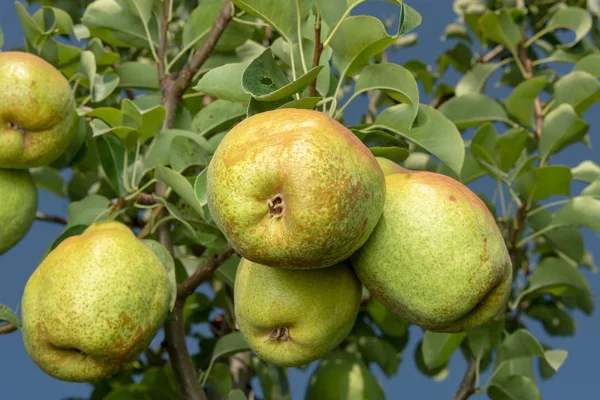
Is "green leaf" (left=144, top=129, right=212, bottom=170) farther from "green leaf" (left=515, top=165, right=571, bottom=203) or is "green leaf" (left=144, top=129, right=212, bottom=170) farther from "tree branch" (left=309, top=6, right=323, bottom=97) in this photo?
"green leaf" (left=515, top=165, right=571, bottom=203)

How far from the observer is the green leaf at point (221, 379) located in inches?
63.8

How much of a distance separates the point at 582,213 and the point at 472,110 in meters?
0.39

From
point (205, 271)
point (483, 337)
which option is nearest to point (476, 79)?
point (483, 337)

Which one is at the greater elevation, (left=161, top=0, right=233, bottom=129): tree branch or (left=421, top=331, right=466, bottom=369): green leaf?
(left=161, top=0, right=233, bottom=129): tree branch

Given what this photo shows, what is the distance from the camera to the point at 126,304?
1068 millimetres

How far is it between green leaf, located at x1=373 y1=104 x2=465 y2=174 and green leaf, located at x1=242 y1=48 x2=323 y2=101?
7.5 inches

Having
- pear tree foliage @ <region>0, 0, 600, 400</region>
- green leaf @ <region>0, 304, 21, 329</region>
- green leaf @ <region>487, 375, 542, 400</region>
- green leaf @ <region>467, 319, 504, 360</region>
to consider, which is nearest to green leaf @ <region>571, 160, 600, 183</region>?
pear tree foliage @ <region>0, 0, 600, 400</region>

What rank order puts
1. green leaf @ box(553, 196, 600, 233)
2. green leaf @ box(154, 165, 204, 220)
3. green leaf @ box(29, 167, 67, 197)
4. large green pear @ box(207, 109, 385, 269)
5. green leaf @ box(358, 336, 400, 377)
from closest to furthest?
large green pear @ box(207, 109, 385, 269), green leaf @ box(154, 165, 204, 220), green leaf @ box(553, 196, 600, 233), green leaf @ box(29, 167, 67, 197), green leaf @ box(358, 336, 400, 377)

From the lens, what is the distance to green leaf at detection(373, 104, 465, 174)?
1.14 m

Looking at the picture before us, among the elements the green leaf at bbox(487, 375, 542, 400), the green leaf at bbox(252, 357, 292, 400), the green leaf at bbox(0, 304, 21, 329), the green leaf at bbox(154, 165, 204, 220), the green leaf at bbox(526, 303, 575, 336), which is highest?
the green leaf at bbox(154, 165, 204, 220)

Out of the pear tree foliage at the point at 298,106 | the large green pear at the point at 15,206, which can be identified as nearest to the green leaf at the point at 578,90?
the pear tree foliage at the point at 298,106

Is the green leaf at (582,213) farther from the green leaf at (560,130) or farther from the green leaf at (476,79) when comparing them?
the green leaf at (476,79)

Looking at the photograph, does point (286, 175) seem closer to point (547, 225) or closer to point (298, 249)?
point (298, 249)

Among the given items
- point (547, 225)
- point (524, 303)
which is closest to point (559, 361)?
point (547, 225)
